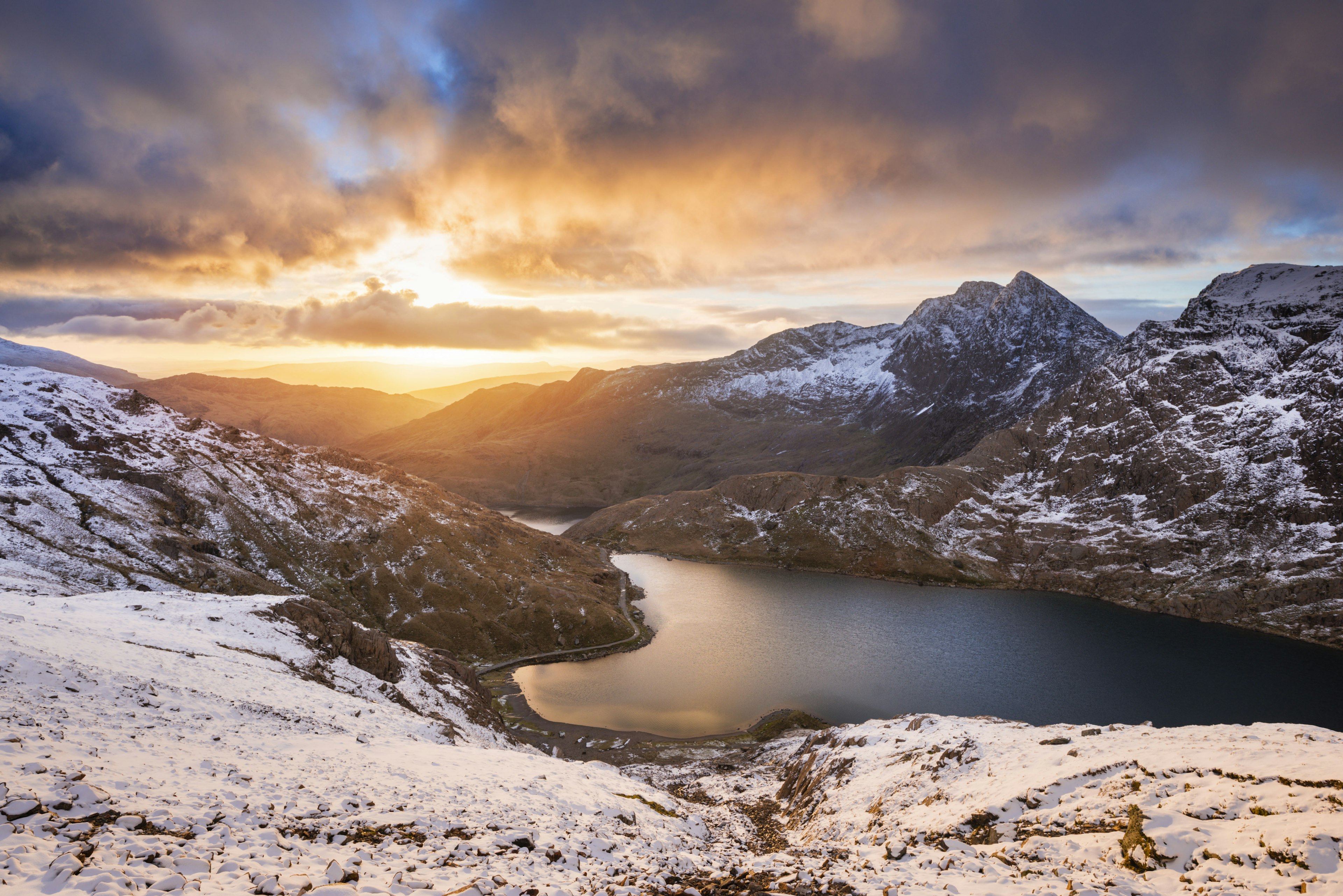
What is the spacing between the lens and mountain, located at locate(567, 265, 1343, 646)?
13438cm

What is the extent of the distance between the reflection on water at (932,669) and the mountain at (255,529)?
52.7 ft

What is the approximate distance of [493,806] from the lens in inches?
887

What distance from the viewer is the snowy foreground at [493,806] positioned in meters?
14.6

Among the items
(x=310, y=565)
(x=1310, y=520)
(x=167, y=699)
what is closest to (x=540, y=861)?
(x=167, y=699)

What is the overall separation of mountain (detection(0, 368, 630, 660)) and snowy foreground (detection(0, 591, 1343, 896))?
5183 centimetres

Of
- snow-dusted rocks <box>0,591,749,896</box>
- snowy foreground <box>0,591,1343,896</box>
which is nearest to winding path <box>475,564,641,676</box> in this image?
snow-dusted rocks <box>0,591,749,896</box>

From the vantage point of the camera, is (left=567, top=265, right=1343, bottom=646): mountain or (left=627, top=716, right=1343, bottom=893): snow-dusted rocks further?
(left=567, top=265, right=1343, bottom=646): mountain

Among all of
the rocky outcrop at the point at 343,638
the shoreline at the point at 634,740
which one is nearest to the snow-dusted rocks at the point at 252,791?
the rocky outcrop at the point at 343,638

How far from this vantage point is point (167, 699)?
2555 cm

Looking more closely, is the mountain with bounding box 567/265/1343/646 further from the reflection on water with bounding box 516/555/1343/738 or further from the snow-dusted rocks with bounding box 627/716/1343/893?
the snow-dusted rocks with bounding box 627/716/1343/893

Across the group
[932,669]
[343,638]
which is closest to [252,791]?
[343,638]

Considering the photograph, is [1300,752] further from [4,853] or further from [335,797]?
[4,853]

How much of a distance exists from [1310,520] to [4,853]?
20025 cm

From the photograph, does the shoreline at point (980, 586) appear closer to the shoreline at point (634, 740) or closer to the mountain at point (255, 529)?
the mountain at point (255, 529)
